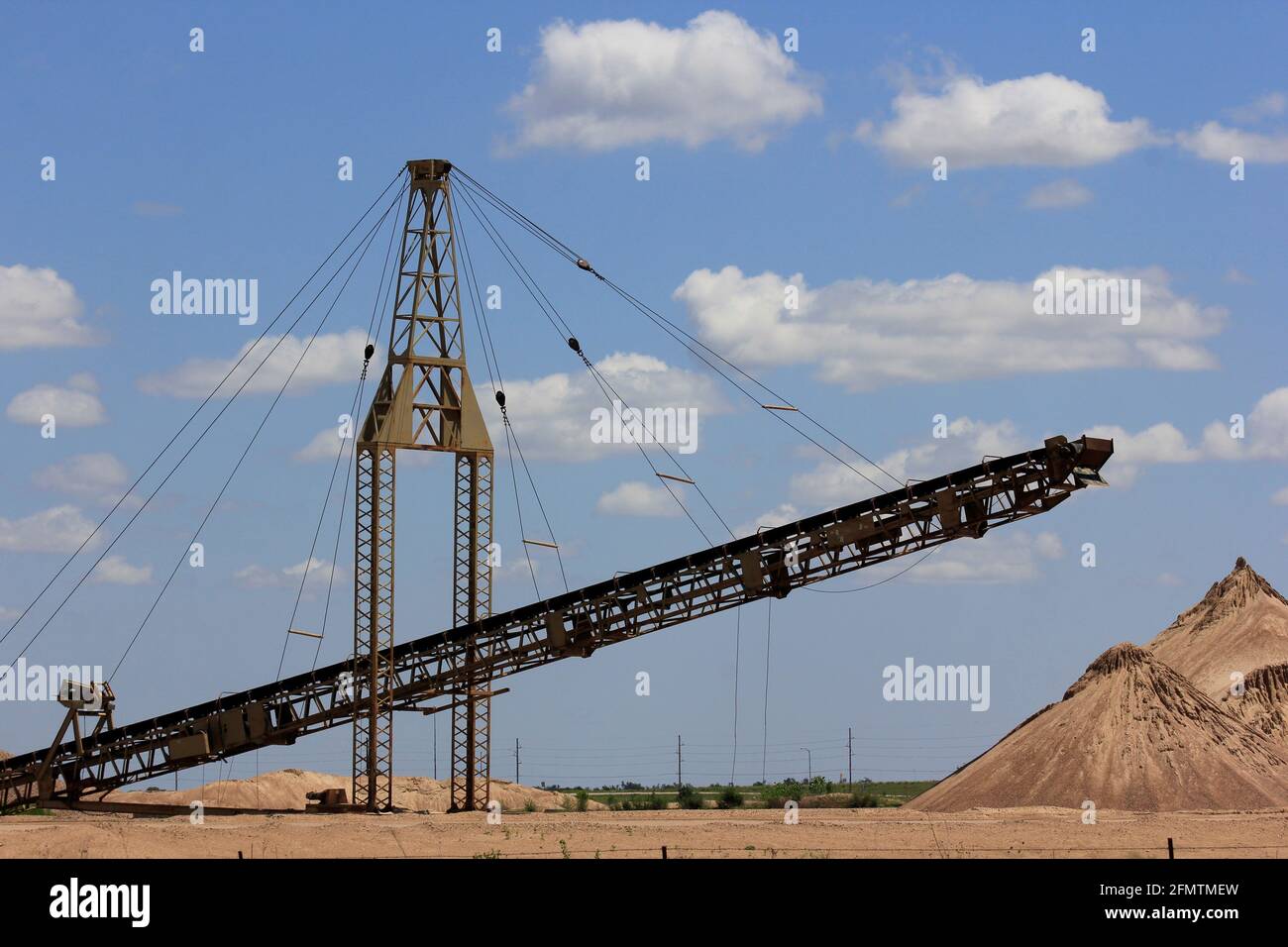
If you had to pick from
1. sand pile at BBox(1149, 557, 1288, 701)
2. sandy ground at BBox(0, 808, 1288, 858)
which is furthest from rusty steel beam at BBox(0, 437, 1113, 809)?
sand pile at BBox(1149, 557, 1288, 701)

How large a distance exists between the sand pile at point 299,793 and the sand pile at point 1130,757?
1936cm

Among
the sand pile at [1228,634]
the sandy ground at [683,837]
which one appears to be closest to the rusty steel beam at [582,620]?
the sandy ground at [683,837]

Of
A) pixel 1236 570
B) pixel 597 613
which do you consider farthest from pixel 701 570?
pixel 1236 570

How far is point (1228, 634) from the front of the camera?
61062 mm

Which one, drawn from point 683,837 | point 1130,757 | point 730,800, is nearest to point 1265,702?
point 1130,757

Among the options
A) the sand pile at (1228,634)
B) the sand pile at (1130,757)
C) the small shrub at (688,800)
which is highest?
the sand pile at (1228,634)

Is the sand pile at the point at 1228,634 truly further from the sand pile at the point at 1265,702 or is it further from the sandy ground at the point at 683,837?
the sandy ground at the point at 683,837

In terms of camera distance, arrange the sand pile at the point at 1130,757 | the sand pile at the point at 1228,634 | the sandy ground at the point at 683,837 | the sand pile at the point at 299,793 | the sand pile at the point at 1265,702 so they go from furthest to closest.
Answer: the sand pile at the point at 299,793 → the sand pile at the point at 1228,634 → the sand pile at the point at 1265,702 → the sand pile at the point at 1130,757 → the sandy ground at the point at 683,837

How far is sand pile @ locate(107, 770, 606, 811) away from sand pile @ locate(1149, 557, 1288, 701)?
2296 centimetres

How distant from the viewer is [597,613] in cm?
4366

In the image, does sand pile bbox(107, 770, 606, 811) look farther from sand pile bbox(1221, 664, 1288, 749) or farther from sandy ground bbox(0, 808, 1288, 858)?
sand pile bbox(1221, 664, 1288, 749)

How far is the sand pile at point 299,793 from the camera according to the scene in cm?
6222
